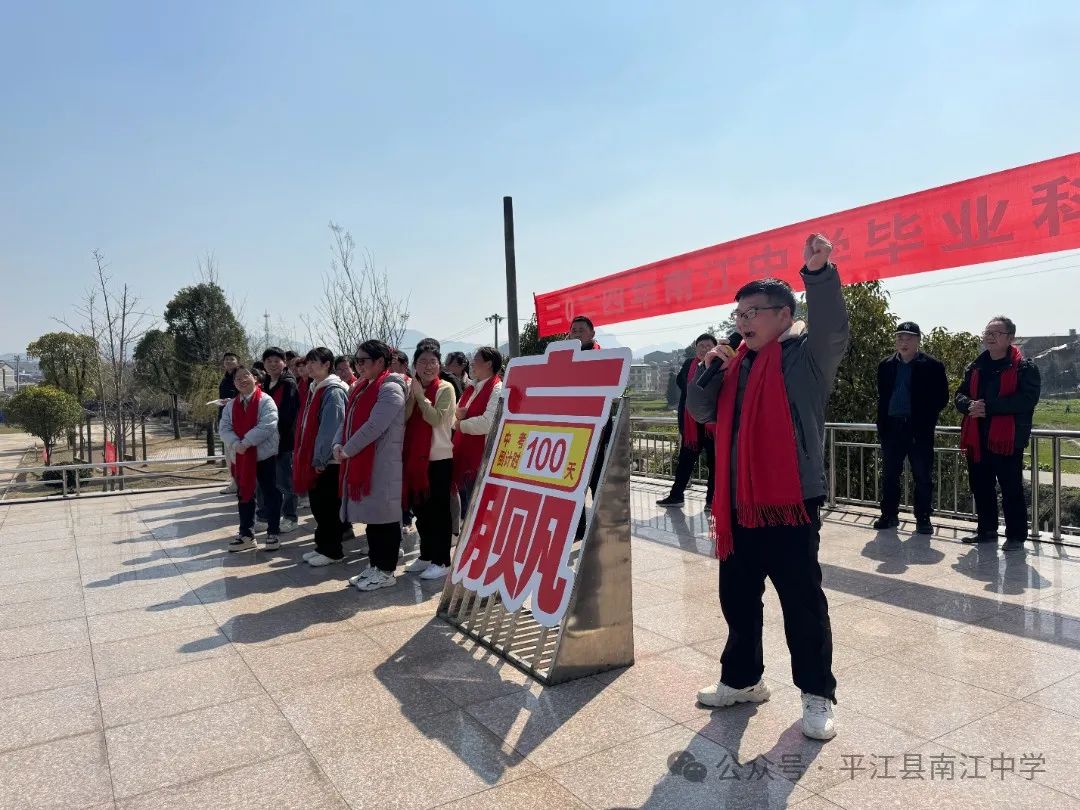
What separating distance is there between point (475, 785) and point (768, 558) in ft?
4.19

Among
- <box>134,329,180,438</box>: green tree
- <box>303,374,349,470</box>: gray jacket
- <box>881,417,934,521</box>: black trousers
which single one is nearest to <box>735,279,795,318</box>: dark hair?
<box>303,374,349,470</box>: gray jacket

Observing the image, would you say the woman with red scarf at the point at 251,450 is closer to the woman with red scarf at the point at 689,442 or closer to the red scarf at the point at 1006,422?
the woman with red scarf at the point at 689,442

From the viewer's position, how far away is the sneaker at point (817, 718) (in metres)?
2.63

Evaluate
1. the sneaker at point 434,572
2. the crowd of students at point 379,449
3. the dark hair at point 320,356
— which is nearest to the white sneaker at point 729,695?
the crowd of students at point 379,449

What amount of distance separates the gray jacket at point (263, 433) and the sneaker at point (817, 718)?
15.4 feet

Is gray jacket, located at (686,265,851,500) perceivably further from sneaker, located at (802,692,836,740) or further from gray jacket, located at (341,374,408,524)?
gray jacket, located at (341,374,408,524)

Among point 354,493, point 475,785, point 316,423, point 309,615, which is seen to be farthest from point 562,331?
point 475,785

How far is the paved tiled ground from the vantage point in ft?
7.80

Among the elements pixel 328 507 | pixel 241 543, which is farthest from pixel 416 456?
pixel 241 543

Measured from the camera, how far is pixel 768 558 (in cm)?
272

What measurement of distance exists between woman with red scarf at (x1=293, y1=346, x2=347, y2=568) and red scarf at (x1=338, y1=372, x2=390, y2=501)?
1.77 feet

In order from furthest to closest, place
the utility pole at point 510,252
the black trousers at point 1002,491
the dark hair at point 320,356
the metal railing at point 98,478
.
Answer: the utility pole at point 510,252
the metal railing at point 98,478
the dark hair at point 320,356
the black trousers at point 1002,491

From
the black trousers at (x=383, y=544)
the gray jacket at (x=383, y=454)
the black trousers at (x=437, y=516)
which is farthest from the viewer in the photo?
the black trousers at (x=437, y=516)

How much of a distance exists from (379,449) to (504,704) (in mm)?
2202
